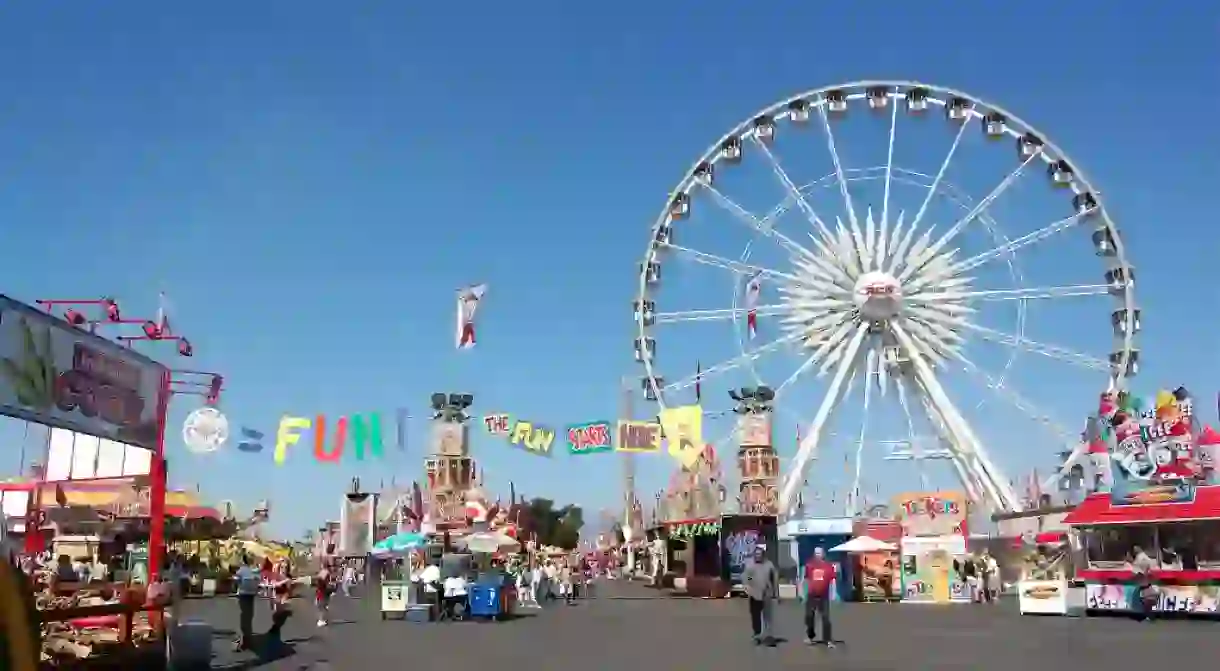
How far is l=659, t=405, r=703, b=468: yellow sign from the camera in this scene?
34344 millimetres

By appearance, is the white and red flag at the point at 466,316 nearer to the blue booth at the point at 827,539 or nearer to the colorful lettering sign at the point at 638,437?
the colorful lettering sign at the point at 638,437

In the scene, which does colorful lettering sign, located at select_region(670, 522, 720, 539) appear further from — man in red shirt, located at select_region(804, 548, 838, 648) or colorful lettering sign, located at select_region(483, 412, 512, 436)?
man in red shirt, located at select_region(804, 548, 838, 648)

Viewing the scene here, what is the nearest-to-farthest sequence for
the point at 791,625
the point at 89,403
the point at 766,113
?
the point at 89,403 → the point at 791,625 → the point at 766,113

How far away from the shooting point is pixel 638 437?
1347 inches

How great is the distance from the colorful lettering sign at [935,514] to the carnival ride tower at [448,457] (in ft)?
59.3

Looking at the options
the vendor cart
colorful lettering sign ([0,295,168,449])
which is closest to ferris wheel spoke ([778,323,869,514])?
the vendor cart

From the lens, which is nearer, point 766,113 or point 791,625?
point 791,625

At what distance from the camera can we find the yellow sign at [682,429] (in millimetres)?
34344

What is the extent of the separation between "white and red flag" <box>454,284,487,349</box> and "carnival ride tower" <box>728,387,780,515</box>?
18810 mm

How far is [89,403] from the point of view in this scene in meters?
12.5

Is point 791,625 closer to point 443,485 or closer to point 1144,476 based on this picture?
point 1144,476

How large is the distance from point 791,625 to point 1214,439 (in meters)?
11.6

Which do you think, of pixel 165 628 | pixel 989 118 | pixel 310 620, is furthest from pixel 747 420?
pixel 165 628

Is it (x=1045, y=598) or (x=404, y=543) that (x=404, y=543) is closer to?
(x=404, y=543)
